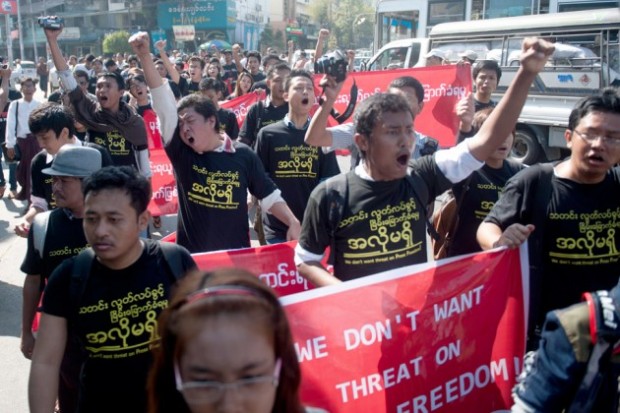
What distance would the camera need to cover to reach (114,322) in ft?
7.23

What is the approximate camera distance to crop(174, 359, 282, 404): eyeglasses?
1.33m

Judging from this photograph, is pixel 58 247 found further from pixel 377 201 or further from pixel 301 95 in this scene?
pixel 301 95

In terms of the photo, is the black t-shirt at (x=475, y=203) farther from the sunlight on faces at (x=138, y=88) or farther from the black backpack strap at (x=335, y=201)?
the sunlight on faces at (x=138, y=88)

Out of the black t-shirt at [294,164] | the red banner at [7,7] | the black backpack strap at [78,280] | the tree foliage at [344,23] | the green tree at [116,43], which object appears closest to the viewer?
the black backpack strap at [78,280]

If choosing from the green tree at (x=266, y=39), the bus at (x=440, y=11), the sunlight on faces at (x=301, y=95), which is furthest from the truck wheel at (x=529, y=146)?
the green tree at (x=266, y=39)

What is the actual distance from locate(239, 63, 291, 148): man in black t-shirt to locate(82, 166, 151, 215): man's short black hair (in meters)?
3.40

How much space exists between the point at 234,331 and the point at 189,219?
2488 mm

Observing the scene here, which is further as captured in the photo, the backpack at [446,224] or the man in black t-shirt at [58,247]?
the backpack at [446,224]

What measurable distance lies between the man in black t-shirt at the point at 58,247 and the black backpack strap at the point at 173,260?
0.67 m

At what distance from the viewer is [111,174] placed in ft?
A: 7.38

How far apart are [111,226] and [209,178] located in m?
1.50

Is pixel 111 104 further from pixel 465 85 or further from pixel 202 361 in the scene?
pixel 202 361

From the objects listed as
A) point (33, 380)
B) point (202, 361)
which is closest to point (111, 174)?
point (33, 380)

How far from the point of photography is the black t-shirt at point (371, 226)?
261cm
